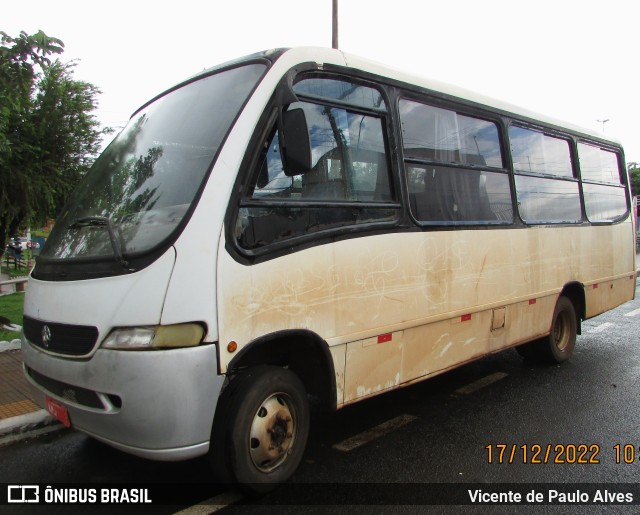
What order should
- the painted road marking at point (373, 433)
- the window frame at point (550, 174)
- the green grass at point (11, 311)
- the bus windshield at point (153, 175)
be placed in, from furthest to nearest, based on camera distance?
1. the green grass at point (11, 311)
2. the window frame at point (550, 174)
3. the painted road marking at point (373, 433)
4. the bus windshield at point (153, 175)

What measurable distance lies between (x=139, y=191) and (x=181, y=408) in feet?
4.39

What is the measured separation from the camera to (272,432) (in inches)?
116

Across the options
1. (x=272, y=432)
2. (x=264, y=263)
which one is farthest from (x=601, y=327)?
(x=264, y=263)

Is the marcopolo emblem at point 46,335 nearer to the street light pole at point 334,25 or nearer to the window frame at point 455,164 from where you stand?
the window frame at point 455,164

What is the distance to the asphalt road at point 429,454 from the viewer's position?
306cm

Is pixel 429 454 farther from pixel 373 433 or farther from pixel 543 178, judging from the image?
pixel 543 178

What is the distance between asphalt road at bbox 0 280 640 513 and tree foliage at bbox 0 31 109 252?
4237 millimetres

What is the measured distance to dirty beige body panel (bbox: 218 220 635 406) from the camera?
9.56 ft

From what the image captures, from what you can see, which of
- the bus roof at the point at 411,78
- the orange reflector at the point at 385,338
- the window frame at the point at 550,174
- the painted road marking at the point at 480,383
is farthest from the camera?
the window frame at the point at 550,174

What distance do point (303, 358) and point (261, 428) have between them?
59 centimetres

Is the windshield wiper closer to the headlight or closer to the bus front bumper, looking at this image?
the headlight

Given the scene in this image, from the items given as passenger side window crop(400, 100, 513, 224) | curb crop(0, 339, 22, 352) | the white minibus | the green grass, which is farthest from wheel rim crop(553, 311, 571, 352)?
the green grass

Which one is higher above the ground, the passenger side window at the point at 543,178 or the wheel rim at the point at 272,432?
the passenger side window at the point at 543,178

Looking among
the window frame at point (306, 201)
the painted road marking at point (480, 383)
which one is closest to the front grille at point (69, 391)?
the window frame at point (306, 201)
